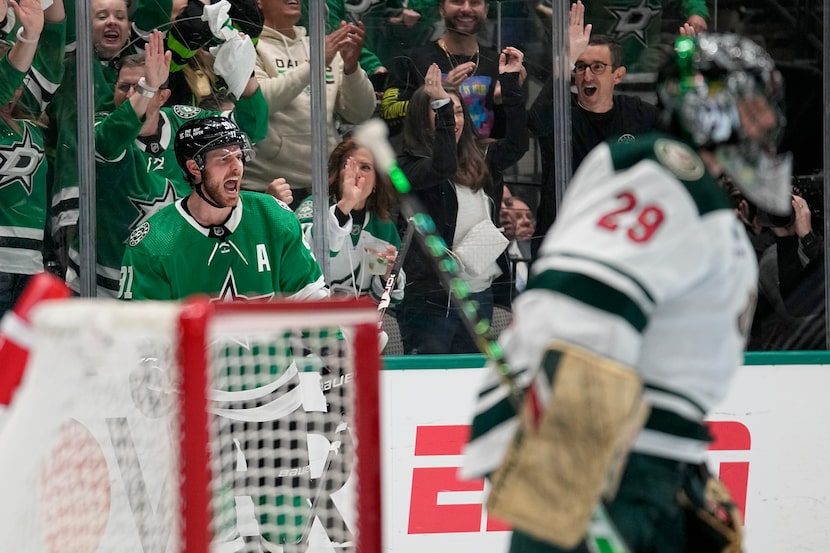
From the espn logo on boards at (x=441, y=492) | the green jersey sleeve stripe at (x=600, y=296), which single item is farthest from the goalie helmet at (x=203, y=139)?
the green jersey sleeve stripe at (x=600, y=296)

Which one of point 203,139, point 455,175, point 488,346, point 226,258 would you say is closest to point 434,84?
point 455,175

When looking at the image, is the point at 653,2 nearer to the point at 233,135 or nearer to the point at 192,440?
the point at 233,135

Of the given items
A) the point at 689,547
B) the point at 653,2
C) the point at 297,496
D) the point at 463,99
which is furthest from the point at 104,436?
the point at 653,2

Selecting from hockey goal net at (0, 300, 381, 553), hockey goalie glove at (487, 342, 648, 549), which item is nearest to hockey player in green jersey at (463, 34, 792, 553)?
hockey goalie glove at (487, 342, 648, 549)

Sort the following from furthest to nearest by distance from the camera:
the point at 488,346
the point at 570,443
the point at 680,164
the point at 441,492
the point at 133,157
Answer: the point at 133,157 < the point at 441,492 < the point at 488,346 < the point at 680,164 < the point at 570,443

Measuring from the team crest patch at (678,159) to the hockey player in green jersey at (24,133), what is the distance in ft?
8.66

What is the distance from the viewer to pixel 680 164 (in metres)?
1.48

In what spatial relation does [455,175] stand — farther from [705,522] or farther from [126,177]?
[705,522]

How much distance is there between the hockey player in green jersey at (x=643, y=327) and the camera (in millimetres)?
1360

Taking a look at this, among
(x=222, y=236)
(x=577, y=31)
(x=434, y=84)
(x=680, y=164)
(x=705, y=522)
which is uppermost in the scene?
(x=577, y=31)

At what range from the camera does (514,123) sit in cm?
401

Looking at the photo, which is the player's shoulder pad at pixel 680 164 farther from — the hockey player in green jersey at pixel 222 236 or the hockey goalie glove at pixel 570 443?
the hockey player in green jersey at pixel 222 236

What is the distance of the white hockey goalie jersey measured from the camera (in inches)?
54.8

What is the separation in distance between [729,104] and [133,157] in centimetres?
266
